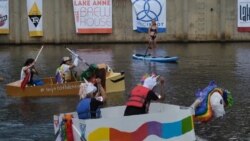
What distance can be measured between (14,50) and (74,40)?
17.4 feet

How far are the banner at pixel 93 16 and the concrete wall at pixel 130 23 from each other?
35cm

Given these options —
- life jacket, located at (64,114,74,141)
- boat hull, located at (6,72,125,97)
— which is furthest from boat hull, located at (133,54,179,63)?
life jacket, located at (64,114,74,141)

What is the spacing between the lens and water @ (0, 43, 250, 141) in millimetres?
13180

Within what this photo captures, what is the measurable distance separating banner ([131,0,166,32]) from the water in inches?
65.3

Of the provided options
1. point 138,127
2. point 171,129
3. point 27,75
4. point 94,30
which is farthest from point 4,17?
point 138,127

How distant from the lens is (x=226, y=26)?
39.4 m

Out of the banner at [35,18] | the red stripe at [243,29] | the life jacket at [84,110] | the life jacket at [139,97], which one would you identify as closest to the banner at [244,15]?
the red stripe at [243,29]

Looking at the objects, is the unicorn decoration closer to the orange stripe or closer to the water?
the water

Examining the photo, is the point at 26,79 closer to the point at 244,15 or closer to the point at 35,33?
the point at 35,33

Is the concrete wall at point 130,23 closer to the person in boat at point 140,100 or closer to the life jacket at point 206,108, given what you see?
the life jacket at point 206,108

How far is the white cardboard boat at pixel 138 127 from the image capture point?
10195mm

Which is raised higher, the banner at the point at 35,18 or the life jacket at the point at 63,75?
the banner at the point at 35,18

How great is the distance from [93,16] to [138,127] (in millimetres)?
29492

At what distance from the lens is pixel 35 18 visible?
1553 inches
